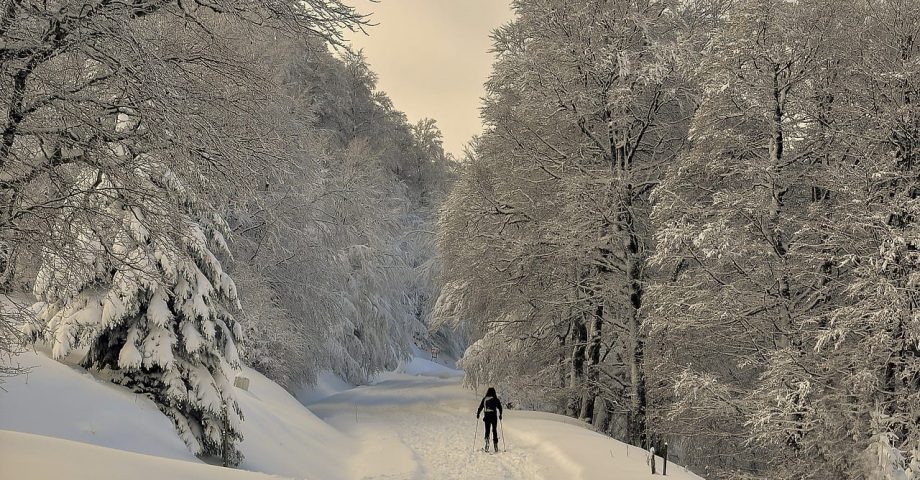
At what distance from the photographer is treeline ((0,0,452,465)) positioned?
468 centimetres

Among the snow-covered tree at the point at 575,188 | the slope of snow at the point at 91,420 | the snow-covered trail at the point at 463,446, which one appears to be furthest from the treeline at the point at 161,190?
the snow-covered tree at the point at 575,188

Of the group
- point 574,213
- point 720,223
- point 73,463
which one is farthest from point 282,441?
point 720,223

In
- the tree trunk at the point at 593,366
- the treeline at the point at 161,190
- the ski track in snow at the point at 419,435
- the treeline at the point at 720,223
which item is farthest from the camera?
the tree trunk at the point at 593,366

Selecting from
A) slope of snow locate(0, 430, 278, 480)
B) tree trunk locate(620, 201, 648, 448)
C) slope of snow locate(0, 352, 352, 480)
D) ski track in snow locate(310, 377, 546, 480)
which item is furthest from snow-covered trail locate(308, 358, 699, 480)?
slope of snow locate(0, 430, 278, 480)

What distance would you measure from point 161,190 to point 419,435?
1121 cm

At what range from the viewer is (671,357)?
12.5 m

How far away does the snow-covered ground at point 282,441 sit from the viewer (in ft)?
17.7

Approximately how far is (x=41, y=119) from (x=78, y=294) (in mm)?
4343

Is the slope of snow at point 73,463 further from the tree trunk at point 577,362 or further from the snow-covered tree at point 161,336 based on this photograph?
the tree trunk at point 577,362

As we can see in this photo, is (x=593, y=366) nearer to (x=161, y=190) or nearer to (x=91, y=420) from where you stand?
(x=91, y=420)

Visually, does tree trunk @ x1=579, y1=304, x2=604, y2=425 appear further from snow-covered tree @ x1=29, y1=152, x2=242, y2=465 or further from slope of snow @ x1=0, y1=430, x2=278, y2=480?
slope of snow @ x1=0, y1=430, x2=278, y2=480

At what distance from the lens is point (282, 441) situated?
1177cm

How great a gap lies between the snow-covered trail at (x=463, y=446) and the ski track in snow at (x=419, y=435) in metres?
0.02

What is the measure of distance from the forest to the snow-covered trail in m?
1.43
